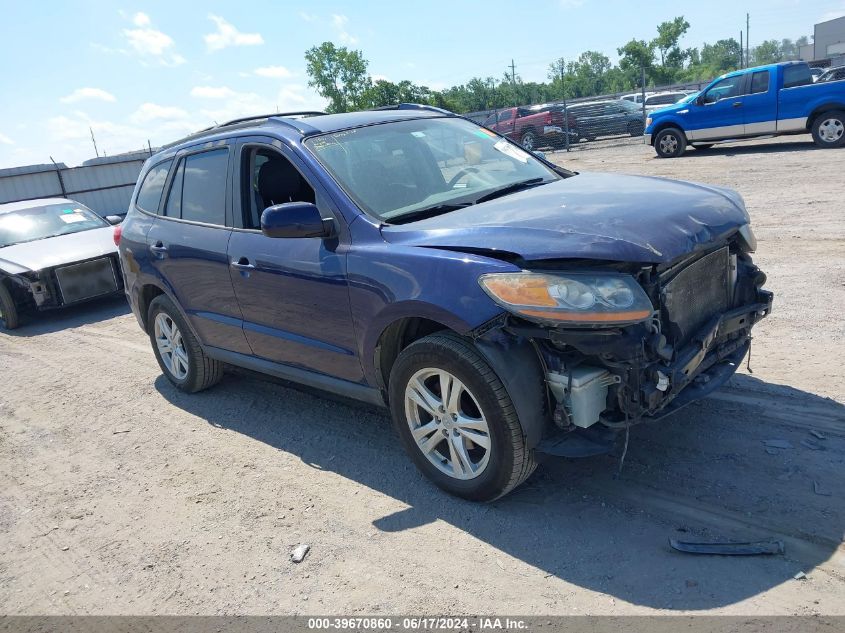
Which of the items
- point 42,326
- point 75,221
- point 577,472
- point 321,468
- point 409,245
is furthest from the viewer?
point 75,221

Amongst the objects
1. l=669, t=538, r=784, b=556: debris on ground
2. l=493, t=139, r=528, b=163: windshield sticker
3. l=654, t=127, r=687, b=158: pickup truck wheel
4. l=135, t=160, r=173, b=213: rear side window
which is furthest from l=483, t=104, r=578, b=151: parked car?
l=669, t=538, r=784, b=556: debris on ground

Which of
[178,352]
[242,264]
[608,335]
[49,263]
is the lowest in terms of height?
[178,352]

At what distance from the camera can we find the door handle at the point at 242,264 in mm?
4461

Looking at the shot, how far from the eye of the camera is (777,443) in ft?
12.3

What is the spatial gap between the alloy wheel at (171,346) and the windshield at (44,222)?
5528 millimetres

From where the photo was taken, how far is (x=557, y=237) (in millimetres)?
3150

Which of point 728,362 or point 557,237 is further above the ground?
point 557,237

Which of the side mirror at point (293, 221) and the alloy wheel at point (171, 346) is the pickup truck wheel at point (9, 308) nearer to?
the alloy wheel at point (171, 346)

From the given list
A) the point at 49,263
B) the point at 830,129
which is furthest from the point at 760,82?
the point at 49,263

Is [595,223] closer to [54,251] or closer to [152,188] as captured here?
[152,188]

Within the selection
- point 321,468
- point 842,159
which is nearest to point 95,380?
point 321,468

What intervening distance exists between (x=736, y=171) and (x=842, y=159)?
6.08 feet

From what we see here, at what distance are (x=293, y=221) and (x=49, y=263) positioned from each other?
6.91 metres

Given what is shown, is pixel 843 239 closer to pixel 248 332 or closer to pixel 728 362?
pixel 728 362
